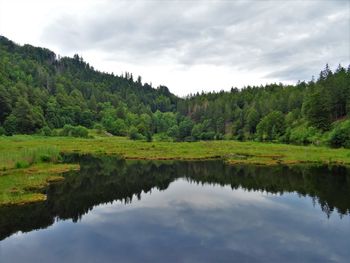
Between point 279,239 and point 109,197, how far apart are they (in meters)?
20.4

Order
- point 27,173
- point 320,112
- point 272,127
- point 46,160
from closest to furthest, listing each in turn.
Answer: point 27,173 < point 46,160 < point 320,112 < point 272,127

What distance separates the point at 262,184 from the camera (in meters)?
46.8

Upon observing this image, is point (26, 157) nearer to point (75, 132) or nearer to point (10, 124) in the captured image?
point (10, 124)

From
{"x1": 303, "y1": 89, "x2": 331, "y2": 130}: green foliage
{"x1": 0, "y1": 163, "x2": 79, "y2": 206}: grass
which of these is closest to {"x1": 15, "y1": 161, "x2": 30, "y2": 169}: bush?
{"x1": 0, "y1": 163, "x2": 79, "y2": 206}: grass

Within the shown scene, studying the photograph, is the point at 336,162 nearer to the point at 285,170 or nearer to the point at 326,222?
the point at 285,170

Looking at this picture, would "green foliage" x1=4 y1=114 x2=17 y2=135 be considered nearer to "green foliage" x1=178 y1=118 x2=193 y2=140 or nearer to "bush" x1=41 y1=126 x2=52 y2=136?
"bush" x1=41 y1=126 x2=52 y2=136

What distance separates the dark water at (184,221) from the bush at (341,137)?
Result: 39364 mm

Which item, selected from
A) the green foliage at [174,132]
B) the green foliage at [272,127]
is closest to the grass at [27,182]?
the green foliage at [272,127]

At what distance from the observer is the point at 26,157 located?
54.8m

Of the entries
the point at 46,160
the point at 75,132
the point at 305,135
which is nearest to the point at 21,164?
the point at 46,160

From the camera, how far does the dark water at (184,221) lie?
22781mm

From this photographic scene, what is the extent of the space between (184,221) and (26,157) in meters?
34.9

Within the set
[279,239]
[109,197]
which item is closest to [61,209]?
[109,197]

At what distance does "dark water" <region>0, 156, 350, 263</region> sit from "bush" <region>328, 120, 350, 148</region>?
129ft
